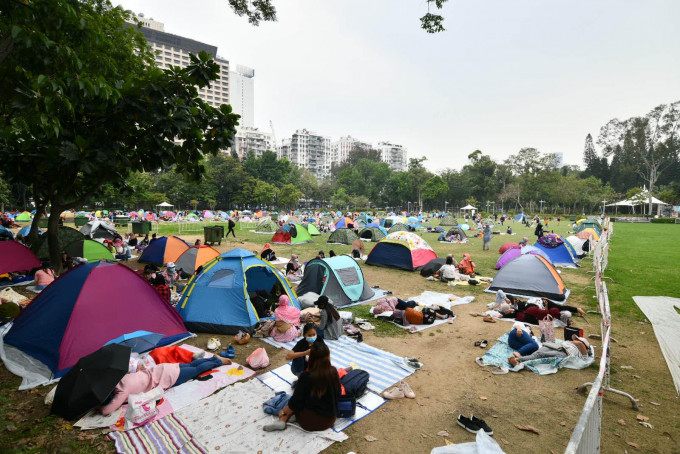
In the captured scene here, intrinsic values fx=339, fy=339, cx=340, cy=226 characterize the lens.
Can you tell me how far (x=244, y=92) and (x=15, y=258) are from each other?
158484 mm

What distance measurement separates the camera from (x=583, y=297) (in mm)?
9836

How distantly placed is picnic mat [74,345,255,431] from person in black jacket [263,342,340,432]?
1321 mm

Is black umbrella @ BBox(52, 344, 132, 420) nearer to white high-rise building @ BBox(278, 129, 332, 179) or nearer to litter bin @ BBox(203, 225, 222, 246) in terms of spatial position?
litter bin @ BBox(203, 225, 222, 246)

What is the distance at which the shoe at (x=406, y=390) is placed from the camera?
186 inches

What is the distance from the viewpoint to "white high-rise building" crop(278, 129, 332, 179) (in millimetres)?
132750

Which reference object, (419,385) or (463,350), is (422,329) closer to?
(463,350)

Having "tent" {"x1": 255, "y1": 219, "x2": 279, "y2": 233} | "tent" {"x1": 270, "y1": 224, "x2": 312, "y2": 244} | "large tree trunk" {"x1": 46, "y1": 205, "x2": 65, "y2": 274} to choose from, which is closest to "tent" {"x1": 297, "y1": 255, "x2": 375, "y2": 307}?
"large tree trunk" {"x1": 46, "y1": 205, "x2": 65, "y2": 274}

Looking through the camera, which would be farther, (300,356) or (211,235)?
(211,235)

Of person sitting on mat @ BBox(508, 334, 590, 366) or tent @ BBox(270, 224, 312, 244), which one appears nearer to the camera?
person sitting on mat @ BBox(508, 334, 590, 366)

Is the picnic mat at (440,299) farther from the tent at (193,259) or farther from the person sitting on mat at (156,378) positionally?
the tent at (193,259)

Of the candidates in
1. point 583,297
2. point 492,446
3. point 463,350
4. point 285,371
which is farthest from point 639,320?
point 285,371

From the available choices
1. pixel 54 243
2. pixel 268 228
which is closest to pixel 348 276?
pixel 54 243

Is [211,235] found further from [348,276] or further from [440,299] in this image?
[440,299]

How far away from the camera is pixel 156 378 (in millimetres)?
4797
